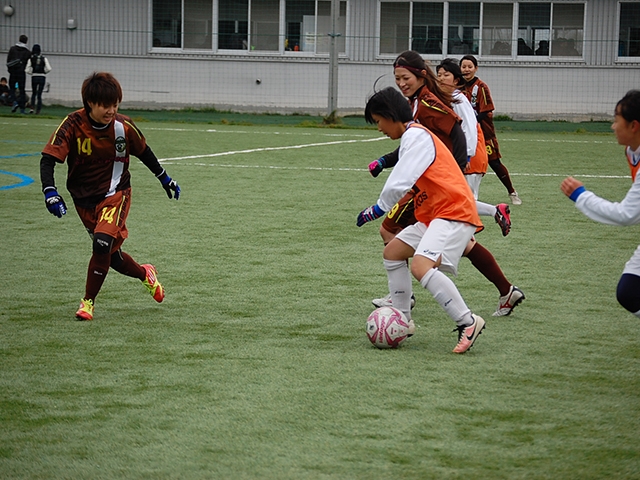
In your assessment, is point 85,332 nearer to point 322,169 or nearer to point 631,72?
point 322,169

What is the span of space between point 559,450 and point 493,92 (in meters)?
25.6

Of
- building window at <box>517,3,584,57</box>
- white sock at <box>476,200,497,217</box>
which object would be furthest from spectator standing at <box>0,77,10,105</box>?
white sock at <box>476,200,497,217</box>

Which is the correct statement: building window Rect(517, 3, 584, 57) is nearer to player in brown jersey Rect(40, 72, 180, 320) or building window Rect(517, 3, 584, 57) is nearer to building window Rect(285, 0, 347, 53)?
building window Rect(285, 0, 347, 53)

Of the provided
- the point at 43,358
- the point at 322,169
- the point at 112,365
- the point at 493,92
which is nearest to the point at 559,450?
the point at 112,365

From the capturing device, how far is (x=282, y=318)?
595 cm

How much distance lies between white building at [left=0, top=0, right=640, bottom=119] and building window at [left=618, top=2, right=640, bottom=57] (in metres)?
0.03

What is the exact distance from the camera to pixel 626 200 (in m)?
4.25

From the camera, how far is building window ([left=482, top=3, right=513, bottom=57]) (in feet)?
93.4

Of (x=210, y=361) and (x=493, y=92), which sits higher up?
(x=493, y=92)

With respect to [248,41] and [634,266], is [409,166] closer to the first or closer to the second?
[634,266]

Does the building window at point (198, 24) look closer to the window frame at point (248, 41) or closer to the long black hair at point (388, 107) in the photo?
the window frame at point (248, 41)

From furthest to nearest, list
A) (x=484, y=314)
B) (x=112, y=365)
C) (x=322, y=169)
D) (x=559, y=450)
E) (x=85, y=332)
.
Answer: (x=322, y=169), (x=484, y=314), (x=85, y=332), (x=112, y=365), (x=559, y=450)

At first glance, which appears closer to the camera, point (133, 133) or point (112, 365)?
point (112, 365)

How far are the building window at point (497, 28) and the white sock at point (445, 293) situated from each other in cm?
2453
